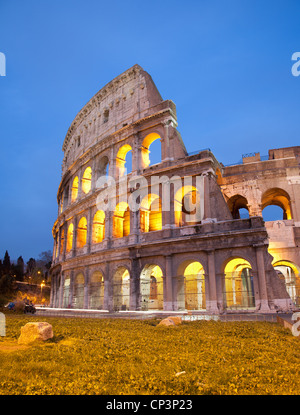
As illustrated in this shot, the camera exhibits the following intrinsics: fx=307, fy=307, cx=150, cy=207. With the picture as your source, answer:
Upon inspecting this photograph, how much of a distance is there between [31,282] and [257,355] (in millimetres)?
56643

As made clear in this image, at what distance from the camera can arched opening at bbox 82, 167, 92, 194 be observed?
1169 inches

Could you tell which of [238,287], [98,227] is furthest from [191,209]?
[98,227]

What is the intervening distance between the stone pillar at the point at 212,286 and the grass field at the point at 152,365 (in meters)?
9.64

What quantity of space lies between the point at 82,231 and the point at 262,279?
56.5 feet

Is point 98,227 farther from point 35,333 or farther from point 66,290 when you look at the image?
point 35,333

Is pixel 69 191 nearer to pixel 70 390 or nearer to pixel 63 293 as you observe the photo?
pixel 63 293

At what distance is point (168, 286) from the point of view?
19688 mm

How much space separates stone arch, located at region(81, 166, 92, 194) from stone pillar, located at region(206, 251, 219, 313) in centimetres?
1521

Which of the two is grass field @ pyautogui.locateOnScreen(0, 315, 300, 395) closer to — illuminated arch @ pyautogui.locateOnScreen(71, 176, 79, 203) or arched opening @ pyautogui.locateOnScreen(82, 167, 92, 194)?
arched opening @ pyautogui.locateOnScreen(82, 167, 92, 194)

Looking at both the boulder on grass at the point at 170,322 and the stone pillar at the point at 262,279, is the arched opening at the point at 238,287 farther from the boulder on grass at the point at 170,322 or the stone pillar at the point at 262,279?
the boulder on grass at the point at 170,322

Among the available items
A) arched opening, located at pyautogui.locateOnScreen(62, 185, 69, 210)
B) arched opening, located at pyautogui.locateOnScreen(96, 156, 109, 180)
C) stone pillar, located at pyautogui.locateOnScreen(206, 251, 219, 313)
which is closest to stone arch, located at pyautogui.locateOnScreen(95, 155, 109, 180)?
arched opening, located at pyautogui.locateOnScreen(96, 156, 109, 180)

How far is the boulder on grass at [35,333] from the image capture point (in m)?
7.56
